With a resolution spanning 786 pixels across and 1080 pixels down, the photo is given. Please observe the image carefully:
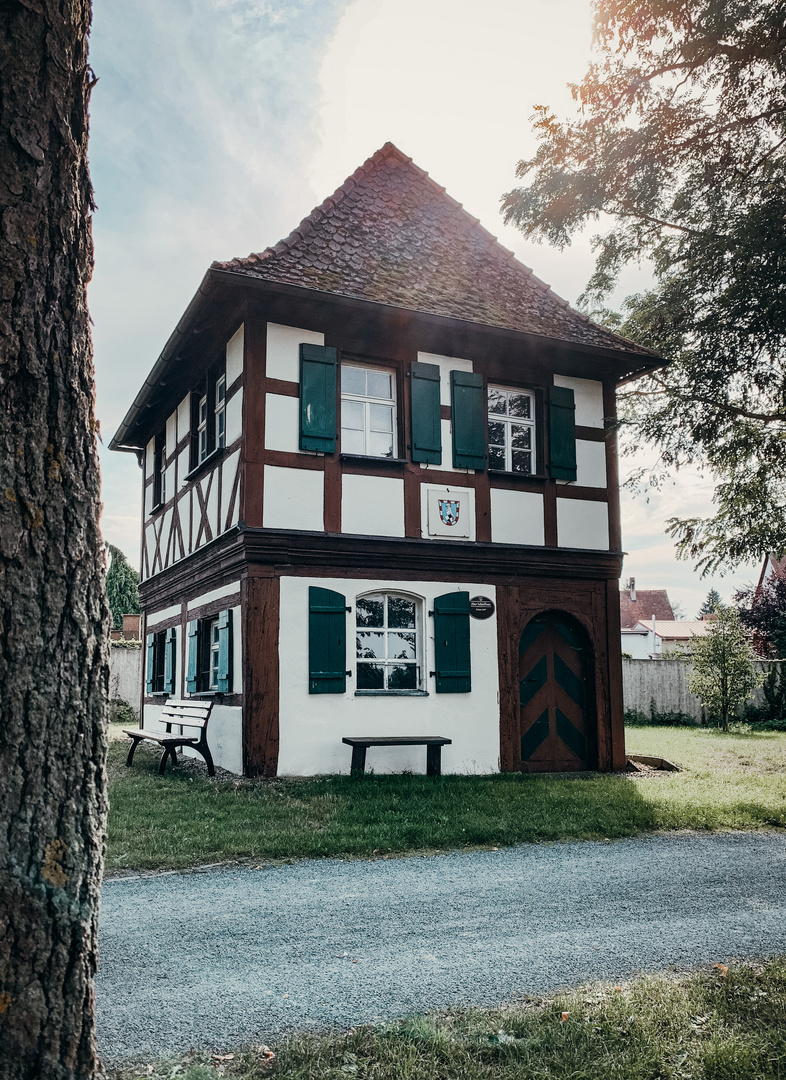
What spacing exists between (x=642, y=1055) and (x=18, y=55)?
3.59 meters

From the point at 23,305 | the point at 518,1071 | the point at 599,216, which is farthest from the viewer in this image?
the point at 599,216

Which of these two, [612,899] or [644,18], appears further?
[644,18]

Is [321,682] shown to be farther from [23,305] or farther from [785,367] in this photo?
[23,305]

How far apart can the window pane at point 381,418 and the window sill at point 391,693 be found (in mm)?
3381

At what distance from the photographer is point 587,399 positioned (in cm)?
1325

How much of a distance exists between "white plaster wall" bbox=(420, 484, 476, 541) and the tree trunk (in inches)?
364

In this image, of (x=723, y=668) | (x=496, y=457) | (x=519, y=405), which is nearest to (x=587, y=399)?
(x=519, y=405)

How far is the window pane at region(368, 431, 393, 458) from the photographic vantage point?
453 inches

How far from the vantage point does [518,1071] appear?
290 centimetres

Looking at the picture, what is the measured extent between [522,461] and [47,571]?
35.7 ft

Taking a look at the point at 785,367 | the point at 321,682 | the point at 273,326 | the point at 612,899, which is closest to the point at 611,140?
the point at 785,367

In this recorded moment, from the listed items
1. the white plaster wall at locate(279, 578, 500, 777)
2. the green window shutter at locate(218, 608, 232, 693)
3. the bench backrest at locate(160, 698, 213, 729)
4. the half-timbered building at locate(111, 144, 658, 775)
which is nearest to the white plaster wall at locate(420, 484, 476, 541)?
the half-timbered building at locate(111, 144, 658, 775)

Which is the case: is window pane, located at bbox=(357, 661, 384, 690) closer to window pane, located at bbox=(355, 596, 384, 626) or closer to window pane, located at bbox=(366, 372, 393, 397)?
window pane, located at bbox=(355, 596, 384, 626)

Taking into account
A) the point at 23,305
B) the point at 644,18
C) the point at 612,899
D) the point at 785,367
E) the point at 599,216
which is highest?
the point at 644,18
